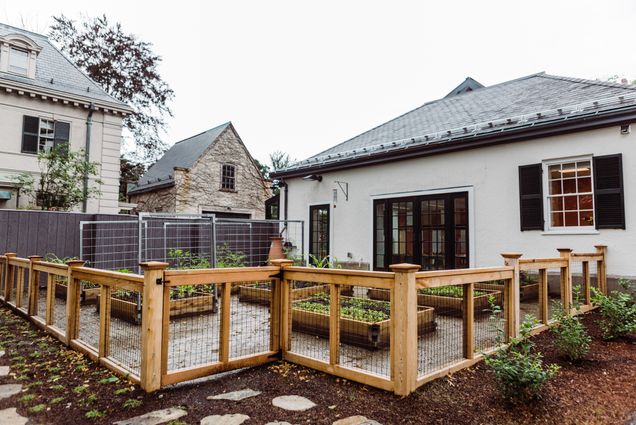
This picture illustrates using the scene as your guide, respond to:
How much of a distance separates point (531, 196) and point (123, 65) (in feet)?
55.9

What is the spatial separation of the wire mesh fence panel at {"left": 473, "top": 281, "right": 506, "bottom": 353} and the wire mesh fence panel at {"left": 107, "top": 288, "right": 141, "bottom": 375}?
10.4 feet

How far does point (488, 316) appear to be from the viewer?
5230mm

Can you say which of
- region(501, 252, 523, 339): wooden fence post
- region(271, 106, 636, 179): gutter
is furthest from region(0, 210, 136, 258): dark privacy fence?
region(501, 252, 523, 339): wooden fence post

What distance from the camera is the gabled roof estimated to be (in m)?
6.26

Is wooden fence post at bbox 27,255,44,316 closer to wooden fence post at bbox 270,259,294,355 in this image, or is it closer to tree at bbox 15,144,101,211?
wooden fence post at bbox 270,259,294,355

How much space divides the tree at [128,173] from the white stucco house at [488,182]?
1284 cm

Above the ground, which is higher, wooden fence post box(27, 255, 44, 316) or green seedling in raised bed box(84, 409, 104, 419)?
wooden fence post box(27, 255, 44, 316)

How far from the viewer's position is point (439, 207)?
7738mm

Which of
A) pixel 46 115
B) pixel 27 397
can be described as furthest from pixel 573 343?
pixel 46 115

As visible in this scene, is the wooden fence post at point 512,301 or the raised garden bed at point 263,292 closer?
the wooden fence post at point 512,301

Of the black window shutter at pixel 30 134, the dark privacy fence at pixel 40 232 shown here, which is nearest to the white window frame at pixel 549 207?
the dark privacy fence at pixel 40 232

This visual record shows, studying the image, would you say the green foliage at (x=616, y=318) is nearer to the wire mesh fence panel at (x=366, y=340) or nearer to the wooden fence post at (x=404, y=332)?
the wire mesh fence panel at (x=366, y=340)

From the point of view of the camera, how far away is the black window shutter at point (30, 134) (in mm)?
11133

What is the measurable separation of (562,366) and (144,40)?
19.2 meters
